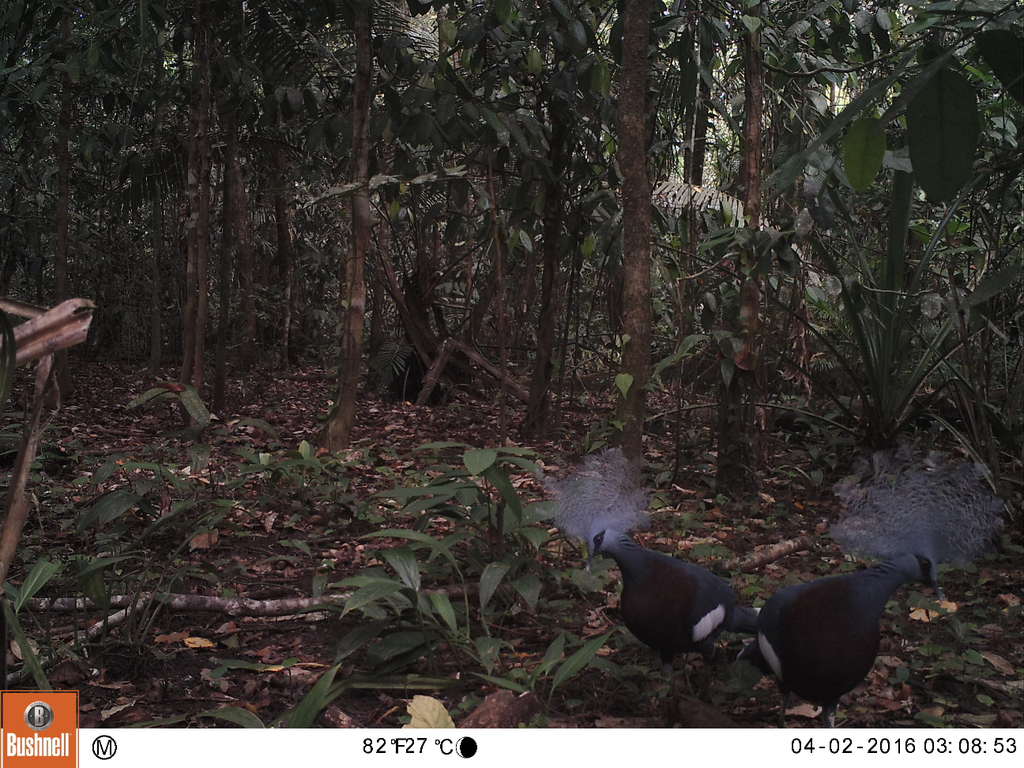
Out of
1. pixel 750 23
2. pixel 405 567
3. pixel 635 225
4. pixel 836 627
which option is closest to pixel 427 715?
pixel 405 567

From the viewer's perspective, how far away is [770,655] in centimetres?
152

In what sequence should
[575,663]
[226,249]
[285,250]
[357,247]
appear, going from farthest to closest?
[285,250] → [226,249] → [357,247] → [575,663]

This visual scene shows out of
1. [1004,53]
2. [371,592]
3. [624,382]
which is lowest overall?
[371,592]

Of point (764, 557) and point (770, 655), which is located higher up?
point (770, 655)

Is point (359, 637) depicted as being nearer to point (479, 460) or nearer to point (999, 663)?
point (479, 460)

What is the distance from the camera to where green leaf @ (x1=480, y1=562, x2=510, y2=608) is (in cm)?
199

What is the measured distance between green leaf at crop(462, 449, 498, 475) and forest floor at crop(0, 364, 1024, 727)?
0.35 metres

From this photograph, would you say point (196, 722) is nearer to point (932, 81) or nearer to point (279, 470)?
point (279, 470)

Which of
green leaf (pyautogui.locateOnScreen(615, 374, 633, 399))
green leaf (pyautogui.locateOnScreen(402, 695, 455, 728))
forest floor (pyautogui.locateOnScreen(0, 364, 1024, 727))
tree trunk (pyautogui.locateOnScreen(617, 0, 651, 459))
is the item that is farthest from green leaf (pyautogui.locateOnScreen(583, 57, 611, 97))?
green leaf (pyautogui.locateOnScreen(402, 695, 455, 728))

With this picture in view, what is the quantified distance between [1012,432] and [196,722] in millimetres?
2767

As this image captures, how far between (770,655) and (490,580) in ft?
2.36

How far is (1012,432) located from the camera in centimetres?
294

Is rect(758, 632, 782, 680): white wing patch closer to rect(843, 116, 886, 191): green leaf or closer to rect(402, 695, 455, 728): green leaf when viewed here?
rect(402, 695, 455, 728): green leaf

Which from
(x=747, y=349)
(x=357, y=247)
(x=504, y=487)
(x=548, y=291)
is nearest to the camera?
(x=504, y=487)
